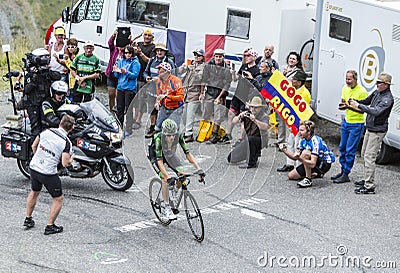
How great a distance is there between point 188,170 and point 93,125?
7.89 ft

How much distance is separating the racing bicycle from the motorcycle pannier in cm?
256

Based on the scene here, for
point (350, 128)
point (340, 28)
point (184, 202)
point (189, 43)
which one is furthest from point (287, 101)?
point (189, 43)

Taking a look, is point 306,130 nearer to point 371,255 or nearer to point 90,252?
point 371,255

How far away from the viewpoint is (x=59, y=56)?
51.6 ft

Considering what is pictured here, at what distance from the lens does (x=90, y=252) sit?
9500mm

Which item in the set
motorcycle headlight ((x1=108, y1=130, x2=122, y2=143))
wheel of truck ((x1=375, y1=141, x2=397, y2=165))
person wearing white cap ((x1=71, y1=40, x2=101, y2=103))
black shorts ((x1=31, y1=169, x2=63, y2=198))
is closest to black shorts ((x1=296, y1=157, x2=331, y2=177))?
wheel of truck ((x1=375, y1=141, x2=397, y2=165))

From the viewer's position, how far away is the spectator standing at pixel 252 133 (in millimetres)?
13094

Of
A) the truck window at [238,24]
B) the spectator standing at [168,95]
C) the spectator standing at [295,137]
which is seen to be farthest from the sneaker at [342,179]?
the truck window at [238,24]

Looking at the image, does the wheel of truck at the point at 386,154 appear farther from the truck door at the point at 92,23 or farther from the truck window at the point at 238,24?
the truck door at the point at 92,23

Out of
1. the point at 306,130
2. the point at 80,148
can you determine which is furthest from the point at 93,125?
the point at 306,130

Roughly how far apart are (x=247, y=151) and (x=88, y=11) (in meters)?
7.65

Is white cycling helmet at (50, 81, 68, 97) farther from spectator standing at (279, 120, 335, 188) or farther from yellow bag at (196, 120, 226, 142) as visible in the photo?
spectator standing at (279, 120, 335, 188)

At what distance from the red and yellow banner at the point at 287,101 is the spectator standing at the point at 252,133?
0.25 meters

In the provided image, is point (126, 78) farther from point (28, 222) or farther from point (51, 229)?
point (51, 229)
